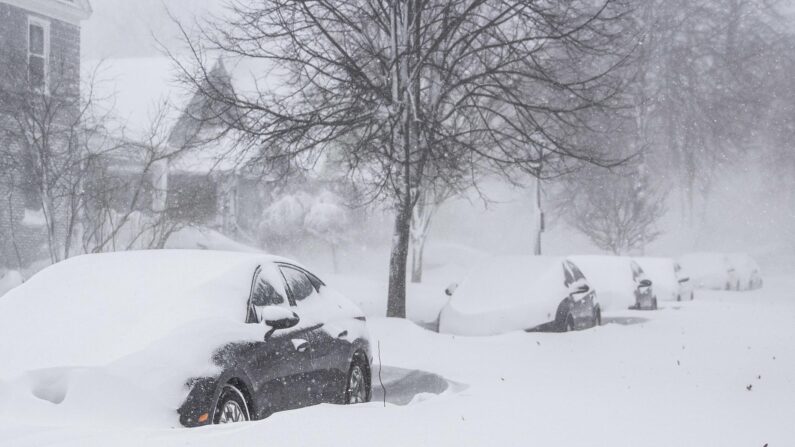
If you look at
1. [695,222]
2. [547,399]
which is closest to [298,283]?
[547,399]

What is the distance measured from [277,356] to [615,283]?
15673mm

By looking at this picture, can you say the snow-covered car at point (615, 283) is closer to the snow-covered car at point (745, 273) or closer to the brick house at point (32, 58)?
the brick house at point (32, 58)

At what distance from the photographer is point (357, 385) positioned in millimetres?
7859

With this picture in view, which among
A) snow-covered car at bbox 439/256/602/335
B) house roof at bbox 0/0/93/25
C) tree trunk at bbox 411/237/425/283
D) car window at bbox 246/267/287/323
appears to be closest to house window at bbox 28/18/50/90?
house roof at bbox 0/0/93/25

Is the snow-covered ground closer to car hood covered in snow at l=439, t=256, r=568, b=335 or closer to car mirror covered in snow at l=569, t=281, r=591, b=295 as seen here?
car hood covered in snow at l=439, t=256, r=568, b=335

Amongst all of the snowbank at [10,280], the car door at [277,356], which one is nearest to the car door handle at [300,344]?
the car door at [277,356]

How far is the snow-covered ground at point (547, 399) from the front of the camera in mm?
4820

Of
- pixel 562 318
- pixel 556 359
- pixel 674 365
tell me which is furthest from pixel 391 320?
pixel 674 365

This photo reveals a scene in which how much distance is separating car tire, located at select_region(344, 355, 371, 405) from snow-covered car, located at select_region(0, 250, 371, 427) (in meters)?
0.06

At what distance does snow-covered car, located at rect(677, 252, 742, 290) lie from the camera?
34188mm

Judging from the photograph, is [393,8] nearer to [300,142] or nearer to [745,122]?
[300,142]

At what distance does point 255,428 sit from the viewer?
16.1 feet

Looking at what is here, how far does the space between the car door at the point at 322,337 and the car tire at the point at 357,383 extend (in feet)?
0.50

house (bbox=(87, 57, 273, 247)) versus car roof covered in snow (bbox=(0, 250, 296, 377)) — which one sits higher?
house (bbox=(87, 57, 273, 247))
